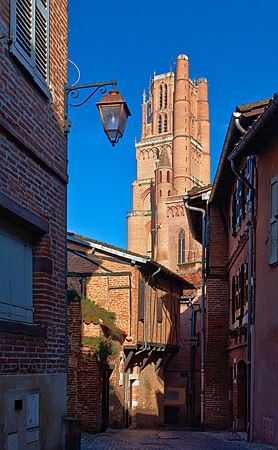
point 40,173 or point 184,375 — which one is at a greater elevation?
point 40,173

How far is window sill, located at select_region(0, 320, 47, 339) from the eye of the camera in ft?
21.6

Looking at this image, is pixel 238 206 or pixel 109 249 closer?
pixel 238 206

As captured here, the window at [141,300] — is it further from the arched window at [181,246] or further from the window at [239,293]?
the arched window at [181,246]

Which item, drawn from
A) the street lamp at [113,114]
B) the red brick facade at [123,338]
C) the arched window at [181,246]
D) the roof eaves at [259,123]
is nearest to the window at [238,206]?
the roof eaves at [259,123]

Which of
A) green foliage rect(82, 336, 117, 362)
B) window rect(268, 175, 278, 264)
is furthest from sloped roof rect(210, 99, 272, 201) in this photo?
green foliage rect(82, 336, 117, 362)

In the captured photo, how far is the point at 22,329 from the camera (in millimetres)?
6988

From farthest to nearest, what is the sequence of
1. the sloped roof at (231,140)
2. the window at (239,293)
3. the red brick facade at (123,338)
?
1. the red brick facade at (123,338)
2. the window at (239,293)
3. the sloped roof at (231,140)

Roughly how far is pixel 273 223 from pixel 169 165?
72.0 meters

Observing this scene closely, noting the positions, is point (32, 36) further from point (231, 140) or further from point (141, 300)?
point (141, 300)

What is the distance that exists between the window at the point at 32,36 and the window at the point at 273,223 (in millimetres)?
5606

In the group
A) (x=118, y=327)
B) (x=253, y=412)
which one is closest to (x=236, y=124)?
(x=253, y=412)

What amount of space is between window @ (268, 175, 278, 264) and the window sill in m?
5.66

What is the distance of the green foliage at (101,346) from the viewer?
56.6 feet

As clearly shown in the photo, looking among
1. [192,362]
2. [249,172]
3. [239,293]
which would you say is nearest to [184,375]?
[192,362]
